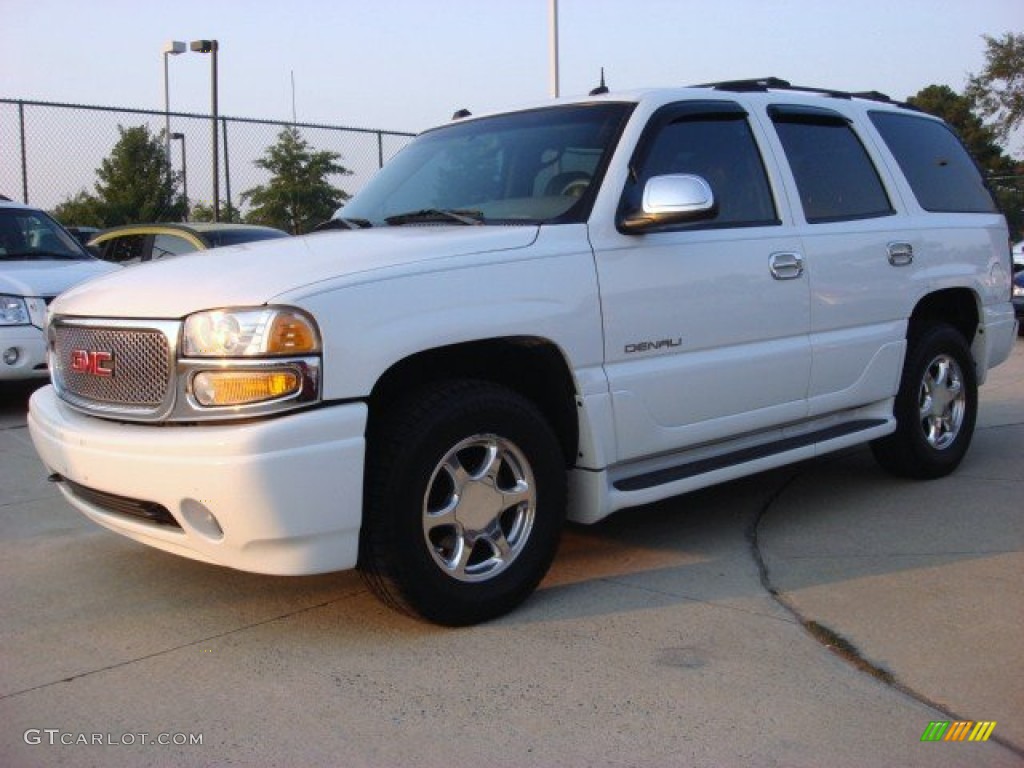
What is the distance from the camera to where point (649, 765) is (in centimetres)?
285

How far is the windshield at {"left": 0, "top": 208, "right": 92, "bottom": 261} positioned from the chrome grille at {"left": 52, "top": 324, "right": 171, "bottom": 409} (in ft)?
17.7

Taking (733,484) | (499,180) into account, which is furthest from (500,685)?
(733,484)

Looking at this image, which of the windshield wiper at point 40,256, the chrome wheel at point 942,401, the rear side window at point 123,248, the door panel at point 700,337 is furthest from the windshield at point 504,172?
the rear side window at point 123,248

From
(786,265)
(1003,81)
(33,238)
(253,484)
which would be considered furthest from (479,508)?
(1003,81)

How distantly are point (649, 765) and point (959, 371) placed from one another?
3879 mm

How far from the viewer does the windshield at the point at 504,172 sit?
4320 millimetres

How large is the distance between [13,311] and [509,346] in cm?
535

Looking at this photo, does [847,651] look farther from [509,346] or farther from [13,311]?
[13,311]

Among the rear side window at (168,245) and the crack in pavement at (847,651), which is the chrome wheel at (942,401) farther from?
the rear side window at (168,245)

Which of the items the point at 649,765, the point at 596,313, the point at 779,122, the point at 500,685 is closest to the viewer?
the point at 649,765

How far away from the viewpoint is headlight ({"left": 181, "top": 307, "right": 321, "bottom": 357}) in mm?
3320

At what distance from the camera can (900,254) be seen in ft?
17.6

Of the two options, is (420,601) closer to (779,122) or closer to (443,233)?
(443,233)

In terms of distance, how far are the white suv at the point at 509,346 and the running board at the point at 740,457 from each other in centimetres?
2
